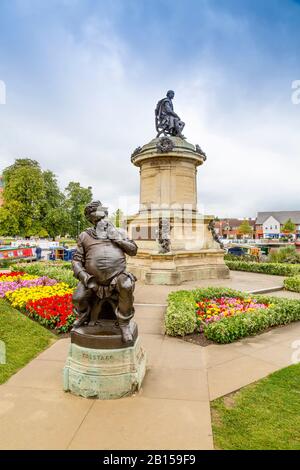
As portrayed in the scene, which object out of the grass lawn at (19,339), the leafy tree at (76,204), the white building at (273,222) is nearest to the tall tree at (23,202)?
the leafy tree at (76,204)

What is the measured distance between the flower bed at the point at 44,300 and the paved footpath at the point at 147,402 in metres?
0.95

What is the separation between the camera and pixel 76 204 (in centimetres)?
5369

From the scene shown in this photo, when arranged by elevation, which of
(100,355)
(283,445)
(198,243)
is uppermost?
(198,243)

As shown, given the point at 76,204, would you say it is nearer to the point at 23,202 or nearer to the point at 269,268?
the point at 23,202

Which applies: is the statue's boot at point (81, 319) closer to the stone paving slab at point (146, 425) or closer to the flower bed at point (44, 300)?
the stone paving slab at point (146, 425)

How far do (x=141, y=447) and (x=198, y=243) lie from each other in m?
12.5

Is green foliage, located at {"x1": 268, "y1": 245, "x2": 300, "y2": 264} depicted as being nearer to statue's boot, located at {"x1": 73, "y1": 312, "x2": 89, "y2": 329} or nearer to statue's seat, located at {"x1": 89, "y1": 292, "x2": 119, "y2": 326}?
statue's seat, located at {"x1": 89, "y1": 292, "x2": 119, "y2": 326}

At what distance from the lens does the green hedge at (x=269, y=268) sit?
16.8 metres

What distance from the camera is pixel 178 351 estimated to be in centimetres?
609

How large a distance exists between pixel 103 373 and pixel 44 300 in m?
4.83

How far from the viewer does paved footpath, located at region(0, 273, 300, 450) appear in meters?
3.38

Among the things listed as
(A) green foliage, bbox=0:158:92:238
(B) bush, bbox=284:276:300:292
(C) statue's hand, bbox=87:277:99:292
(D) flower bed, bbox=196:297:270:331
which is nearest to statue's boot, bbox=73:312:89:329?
(C) statue's hand, bbox=87:277:99:292
